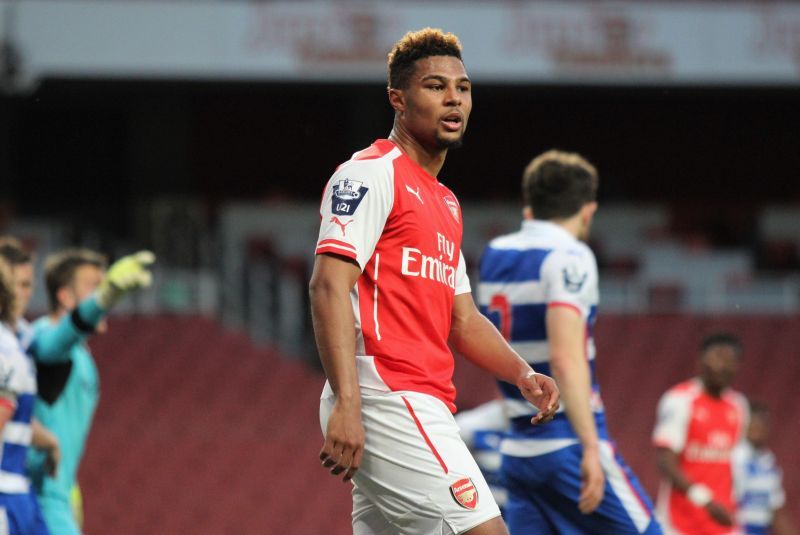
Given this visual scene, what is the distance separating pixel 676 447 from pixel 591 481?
3111 mm

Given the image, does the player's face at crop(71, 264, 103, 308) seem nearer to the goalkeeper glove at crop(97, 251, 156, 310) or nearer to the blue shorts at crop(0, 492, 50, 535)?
the goalkeeper glove at crop(97, 251, 156, 310)

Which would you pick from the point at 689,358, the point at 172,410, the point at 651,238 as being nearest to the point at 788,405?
the point at 689,358

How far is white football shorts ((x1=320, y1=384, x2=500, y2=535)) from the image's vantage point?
11.4 ft

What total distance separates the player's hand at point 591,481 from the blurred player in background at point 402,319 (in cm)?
91

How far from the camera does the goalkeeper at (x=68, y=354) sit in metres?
5.35

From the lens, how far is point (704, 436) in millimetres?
7762

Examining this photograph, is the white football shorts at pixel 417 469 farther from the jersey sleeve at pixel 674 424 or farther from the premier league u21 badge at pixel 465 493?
the jersey sleeve at pixel 674 424

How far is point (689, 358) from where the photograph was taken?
1555 cm

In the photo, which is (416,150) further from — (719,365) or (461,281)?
(719,365)

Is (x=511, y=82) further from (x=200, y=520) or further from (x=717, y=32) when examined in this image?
(x=200, y=520)

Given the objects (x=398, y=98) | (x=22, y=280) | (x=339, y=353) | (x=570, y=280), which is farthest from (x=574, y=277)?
(x=22, y=280)

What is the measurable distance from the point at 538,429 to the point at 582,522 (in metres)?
0.38

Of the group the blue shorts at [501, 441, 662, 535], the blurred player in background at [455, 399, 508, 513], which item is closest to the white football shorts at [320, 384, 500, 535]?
the blue shorts at [501, 441, 662, 535]

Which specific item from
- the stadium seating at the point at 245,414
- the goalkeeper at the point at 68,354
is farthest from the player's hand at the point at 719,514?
the stadium seating at the point at 245,414
